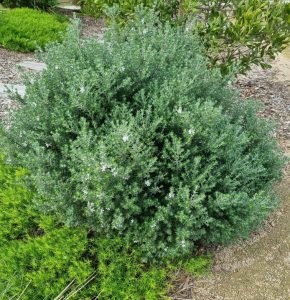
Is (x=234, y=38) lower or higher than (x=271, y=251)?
higher

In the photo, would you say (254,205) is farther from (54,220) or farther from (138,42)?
(138,42)

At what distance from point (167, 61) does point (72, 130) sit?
3.78 feet

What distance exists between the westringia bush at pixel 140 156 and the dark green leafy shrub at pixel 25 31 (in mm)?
3794

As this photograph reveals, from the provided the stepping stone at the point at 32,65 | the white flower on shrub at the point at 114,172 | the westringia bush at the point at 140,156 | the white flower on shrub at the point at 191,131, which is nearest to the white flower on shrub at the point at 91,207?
the westringia bush at the point at 140,156

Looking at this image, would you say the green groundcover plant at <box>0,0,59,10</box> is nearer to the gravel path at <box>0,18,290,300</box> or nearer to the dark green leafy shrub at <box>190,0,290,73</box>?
the dark green leafy shrub at <box>190,0,290,73</box>

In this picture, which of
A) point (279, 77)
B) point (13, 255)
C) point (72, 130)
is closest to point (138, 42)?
point (72, 130)

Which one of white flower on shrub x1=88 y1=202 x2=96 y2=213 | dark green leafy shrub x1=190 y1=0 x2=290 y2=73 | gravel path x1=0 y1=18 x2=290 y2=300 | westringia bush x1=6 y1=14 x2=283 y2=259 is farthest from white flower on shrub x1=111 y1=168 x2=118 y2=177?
dark green leafy shrub x1=190 y1=0 x2=290 y2=73

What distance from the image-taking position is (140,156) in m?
2.34

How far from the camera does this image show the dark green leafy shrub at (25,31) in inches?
260

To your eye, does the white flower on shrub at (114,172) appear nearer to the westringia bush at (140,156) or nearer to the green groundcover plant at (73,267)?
the westringia bush at (140,156)

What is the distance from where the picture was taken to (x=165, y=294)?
261 cm

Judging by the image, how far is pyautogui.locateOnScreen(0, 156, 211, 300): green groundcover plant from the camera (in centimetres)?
246

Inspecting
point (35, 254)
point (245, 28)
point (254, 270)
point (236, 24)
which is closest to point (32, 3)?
point (236, 24)

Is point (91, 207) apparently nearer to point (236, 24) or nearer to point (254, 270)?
point (254, 270)
